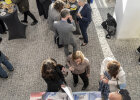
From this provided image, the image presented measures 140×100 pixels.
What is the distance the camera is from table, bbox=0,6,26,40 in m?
4.60

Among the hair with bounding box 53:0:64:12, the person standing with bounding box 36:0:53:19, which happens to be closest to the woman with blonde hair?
the hair with bounding box 53:0:64:12

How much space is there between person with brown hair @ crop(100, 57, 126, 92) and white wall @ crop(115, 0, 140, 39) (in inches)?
67.1

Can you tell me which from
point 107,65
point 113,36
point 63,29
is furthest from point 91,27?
point 107,65

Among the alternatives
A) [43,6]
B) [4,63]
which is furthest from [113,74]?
[43,6]

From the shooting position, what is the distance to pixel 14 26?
5.02 meters

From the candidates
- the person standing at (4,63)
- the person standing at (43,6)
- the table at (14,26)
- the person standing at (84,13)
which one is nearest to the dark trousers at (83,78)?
the person standing at (84,13)

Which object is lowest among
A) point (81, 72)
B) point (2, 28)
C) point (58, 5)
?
point (2, 28)

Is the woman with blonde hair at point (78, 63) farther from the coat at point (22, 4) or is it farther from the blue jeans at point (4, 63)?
the coat at point (22, 4)

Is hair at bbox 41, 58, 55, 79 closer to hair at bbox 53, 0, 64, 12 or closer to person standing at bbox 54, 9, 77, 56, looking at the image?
person standing at bbox 54, 9, 77, 56

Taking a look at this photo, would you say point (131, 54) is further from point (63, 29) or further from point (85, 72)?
point (63, 29)

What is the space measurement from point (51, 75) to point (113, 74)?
1041 millimetres

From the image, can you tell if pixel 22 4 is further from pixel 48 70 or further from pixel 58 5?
pixel 48 70

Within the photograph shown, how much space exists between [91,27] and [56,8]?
5.51 ft

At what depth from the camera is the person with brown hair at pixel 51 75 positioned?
119 inches
